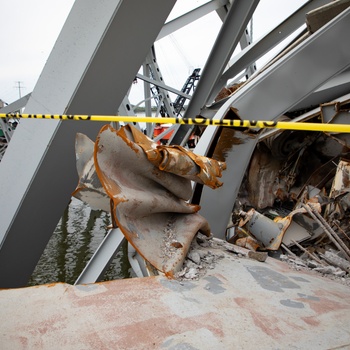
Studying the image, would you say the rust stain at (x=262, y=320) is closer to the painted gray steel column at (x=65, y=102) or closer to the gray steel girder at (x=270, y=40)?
the painted gray steel column at (x=65, y=102)

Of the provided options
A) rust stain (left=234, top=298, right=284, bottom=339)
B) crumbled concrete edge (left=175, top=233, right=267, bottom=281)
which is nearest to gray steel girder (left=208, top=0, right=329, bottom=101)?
crumbled concrete edge (left=175, top=233, right=267, bottom=281)

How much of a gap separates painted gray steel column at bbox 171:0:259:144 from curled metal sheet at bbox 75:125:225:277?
11.2 ft

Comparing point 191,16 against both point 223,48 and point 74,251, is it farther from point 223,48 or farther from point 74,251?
point 74,251

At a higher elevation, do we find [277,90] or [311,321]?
[277,90]

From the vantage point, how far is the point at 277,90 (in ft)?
10.9

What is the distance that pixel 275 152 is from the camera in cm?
630

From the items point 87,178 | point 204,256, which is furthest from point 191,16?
point 204,256

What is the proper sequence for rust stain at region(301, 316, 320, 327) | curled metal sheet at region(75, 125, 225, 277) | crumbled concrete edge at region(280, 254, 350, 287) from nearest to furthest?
rust stain at region(301, 316, 320, 327) → curled metal sheet at region(75, 125, 225, 277) → crumbled concrete edge at region(280, 254, 350, 287)

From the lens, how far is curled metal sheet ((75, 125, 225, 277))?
6.55 ft

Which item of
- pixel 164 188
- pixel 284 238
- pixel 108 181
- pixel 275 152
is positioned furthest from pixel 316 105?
pixel 108 181

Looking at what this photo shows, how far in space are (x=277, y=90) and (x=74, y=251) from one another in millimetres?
5265

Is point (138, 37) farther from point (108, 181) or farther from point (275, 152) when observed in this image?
point (275, 152)

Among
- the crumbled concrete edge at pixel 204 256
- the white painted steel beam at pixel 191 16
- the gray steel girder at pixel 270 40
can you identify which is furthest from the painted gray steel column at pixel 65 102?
the white painted steel beam at pixel 191 16

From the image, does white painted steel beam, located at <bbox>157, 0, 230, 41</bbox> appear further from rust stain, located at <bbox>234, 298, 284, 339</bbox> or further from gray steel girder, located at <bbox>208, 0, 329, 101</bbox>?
rust stain, located at <bbox>234, 298, 284, 339</bbox>
